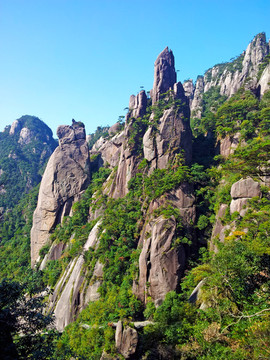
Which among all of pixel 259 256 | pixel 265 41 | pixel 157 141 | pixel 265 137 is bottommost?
pixel 259 256

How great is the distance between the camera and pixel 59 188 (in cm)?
4297

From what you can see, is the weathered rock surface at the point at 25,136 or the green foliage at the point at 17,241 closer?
the green foliage at the point at 17,241

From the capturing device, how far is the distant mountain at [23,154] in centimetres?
6793

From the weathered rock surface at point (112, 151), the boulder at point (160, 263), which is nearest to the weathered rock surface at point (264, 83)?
the weathered rock surface at point (112, 151)

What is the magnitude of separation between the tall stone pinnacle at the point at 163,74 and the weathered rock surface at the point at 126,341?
37960mm

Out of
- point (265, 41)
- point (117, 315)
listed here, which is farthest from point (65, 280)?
point (265, 41)

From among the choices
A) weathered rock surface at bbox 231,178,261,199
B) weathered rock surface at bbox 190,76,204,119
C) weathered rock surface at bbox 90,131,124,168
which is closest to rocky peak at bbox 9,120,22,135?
weathered rock surface at bbox 90,131,124,168

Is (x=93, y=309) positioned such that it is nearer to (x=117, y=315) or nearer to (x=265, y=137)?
(x=117, y=315)

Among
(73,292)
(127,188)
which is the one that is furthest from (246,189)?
(73,292)

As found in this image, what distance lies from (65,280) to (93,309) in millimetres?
8395

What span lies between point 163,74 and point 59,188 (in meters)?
30.9

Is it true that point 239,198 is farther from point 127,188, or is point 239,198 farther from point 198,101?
point 198,101

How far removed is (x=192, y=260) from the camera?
2483cm

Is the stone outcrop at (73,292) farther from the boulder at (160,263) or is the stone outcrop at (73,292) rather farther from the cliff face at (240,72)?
the cliff face at (240,72)
